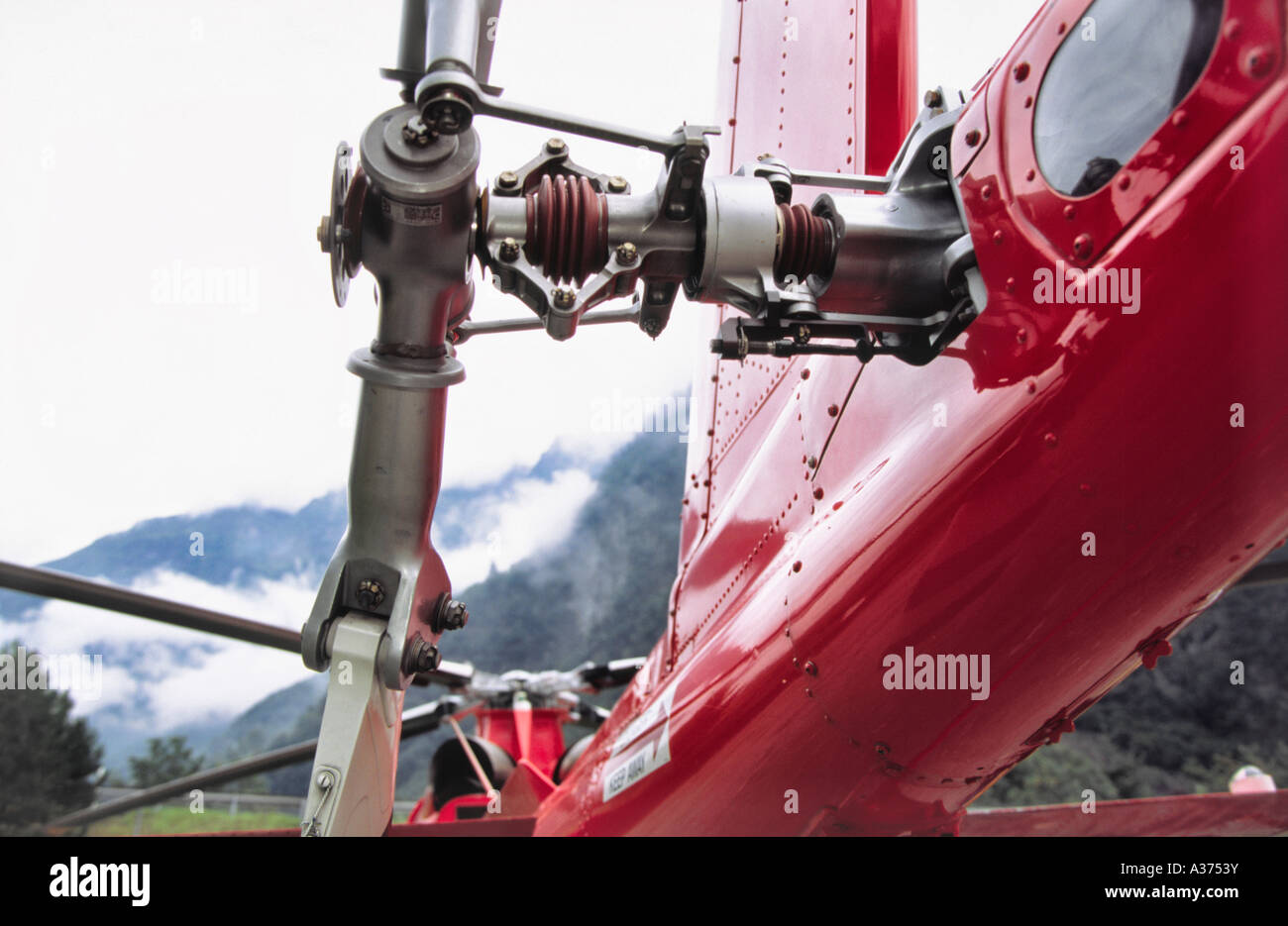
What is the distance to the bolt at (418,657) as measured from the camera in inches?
72.2

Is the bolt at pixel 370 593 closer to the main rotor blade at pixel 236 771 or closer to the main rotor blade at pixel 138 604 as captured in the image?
the main rotor blade at pixel 138 604

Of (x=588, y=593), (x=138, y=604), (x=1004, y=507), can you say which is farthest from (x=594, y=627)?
(x=1004, y=507)

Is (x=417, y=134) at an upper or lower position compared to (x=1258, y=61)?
upper

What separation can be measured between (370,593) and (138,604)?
2.69 meters

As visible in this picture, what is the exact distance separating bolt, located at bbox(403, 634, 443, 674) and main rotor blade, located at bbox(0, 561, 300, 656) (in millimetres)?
1651

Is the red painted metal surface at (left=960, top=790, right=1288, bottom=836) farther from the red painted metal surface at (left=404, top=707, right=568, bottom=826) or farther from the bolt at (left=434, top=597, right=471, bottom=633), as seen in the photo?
the red painted metal surface at (left=404, top=707, right=568, bottom=826)

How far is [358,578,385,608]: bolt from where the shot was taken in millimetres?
1878

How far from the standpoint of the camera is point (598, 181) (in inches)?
65.9

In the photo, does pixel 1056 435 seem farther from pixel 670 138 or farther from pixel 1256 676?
pixel 1256 676

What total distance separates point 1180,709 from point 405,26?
20.8m

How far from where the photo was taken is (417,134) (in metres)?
1.52

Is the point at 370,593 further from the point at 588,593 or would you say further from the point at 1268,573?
the point at 588,593

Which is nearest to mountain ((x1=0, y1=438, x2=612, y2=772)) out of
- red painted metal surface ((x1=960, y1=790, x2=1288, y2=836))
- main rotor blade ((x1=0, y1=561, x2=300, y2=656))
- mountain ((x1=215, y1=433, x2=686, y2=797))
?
mountain ((x1=215, y1=433, x2=686, y2=797))

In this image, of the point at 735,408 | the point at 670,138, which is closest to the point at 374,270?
the point at 670,138
